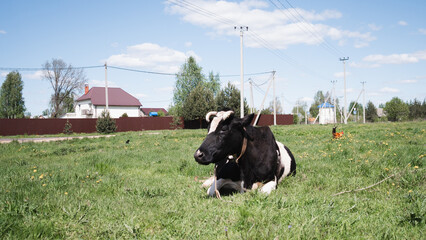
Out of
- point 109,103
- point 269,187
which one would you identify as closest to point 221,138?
point 269,187

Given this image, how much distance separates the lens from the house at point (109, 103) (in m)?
60.4

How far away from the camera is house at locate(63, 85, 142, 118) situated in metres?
60.4

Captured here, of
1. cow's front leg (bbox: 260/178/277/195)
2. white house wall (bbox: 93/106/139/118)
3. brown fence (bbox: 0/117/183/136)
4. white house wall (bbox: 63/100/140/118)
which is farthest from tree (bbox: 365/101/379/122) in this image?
cow's front leg (bbox: 260/178/277/195)

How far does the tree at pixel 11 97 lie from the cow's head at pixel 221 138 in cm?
8270

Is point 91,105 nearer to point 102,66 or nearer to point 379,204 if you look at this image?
point 102,66

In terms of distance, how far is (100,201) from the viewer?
4.23 meters

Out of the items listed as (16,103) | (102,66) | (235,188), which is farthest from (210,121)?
(16,103)

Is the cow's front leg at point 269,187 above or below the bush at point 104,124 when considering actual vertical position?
below

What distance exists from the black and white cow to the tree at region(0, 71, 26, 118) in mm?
82554

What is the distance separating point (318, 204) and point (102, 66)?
35092mm

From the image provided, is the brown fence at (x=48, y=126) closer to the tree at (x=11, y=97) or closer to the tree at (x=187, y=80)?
the tree at (x=187, y=80)

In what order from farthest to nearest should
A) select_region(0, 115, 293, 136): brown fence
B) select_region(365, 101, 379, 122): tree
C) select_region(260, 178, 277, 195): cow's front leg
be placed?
1. select_region(365, 101, 379, 122): tree
2. select_region(0, 115, 293, 136): brown fence
3. select_region(260, 178, 277, 195): cow's front leg

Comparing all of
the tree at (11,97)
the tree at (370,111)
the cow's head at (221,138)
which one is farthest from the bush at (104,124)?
the tree at (370,111)

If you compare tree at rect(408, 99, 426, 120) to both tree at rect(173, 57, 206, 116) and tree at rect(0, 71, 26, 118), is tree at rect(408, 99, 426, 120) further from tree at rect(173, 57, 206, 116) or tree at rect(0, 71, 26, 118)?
tree at rect(0, 71, 26, 118)
